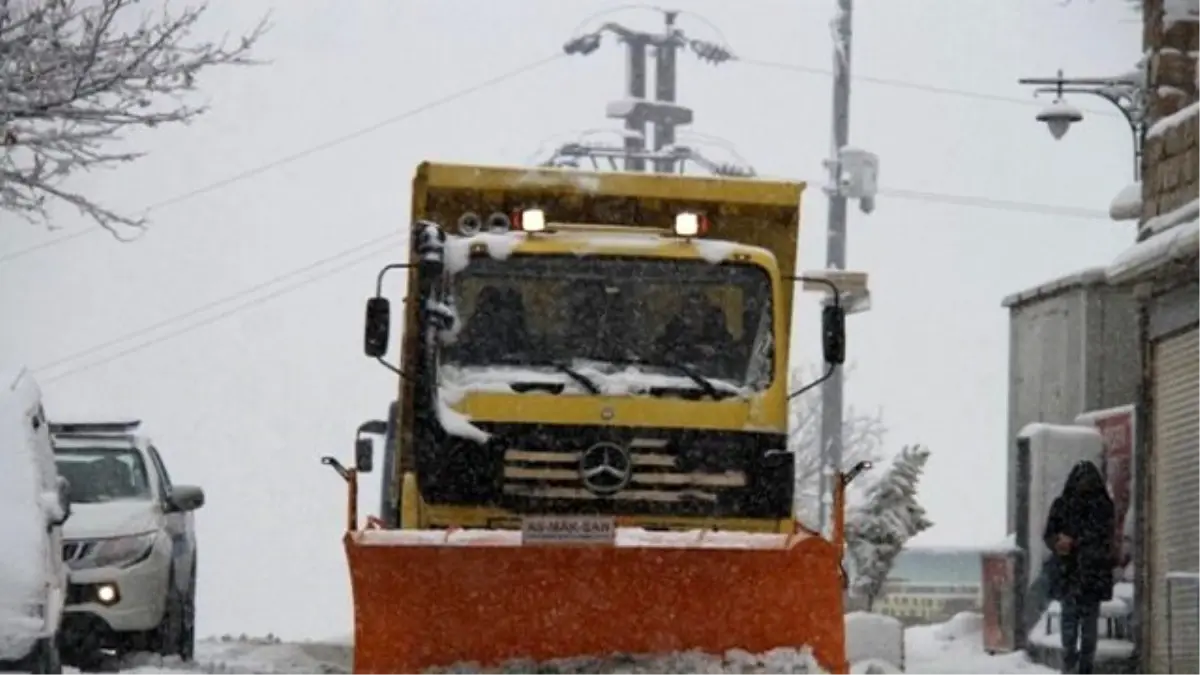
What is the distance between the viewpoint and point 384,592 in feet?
44.0

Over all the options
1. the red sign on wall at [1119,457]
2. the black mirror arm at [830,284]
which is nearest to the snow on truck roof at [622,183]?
the black mirror arm at [830,284]

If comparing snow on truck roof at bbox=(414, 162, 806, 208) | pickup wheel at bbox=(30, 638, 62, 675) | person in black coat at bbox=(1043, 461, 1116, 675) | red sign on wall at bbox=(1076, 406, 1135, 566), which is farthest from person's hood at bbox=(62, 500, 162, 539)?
red sign on wall at bbox=(1076, 406, 1135, 566)

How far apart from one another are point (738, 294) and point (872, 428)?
2925 inches

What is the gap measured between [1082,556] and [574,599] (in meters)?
8.32

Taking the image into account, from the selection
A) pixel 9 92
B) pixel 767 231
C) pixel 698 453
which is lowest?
pixel 698 453

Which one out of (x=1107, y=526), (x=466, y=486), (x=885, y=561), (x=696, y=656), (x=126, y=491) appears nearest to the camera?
(x=696, y=656)

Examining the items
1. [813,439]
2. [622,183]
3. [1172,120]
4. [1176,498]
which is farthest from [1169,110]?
[813,439]

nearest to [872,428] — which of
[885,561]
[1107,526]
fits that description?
[885,561]

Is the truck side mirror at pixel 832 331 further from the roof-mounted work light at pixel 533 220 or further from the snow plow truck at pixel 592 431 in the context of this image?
the roof-mounted work light at pixel 533 220

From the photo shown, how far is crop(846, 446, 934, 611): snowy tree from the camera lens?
2862cm

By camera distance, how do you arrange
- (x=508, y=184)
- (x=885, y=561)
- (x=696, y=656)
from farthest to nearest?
(x=885, y=561)
(x=508, y=184)
(x=696, y=656)

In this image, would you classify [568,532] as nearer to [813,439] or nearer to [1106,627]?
[1106,627]

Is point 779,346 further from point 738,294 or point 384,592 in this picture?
point 384,592

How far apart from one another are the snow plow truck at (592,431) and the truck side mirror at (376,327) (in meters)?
0.01
